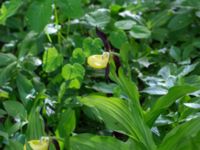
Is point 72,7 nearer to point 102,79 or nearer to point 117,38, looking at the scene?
point 117,38

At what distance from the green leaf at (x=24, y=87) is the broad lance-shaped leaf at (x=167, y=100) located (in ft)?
1.39

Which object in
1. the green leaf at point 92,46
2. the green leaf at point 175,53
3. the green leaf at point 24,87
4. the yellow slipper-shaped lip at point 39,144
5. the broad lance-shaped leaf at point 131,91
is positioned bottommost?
the green leaf at point 175,53

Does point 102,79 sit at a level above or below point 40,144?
below

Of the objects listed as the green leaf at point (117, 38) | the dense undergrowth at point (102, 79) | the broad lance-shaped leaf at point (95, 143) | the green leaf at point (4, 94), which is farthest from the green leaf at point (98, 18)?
the broad lance-shaped leaf at point (95, 143)

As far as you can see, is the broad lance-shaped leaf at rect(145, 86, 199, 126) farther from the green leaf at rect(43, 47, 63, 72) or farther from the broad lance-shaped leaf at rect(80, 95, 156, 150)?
the green leaf at rect(43, 47, 63, 72)

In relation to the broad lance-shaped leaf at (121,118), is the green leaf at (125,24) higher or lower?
lower

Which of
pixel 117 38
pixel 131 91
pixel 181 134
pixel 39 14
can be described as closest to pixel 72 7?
pixel 39 14

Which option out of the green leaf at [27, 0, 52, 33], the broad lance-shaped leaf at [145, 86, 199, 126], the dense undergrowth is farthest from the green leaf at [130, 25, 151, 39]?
the broad lance-shaped leaf at [145, 86, 199, 126]

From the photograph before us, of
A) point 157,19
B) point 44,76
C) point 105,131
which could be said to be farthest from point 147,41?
point 105,131

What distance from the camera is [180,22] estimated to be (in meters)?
1.74

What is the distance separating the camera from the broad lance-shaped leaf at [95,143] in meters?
1.05

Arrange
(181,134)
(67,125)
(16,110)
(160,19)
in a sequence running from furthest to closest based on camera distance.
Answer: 1. (160,19)
2. (16,110)
3. (67,125)
4. (181,134)

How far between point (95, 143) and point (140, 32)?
2.25ft

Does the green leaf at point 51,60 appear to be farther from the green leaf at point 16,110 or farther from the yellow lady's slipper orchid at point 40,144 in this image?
the yellow lady's slipper orchid at point 40,144
